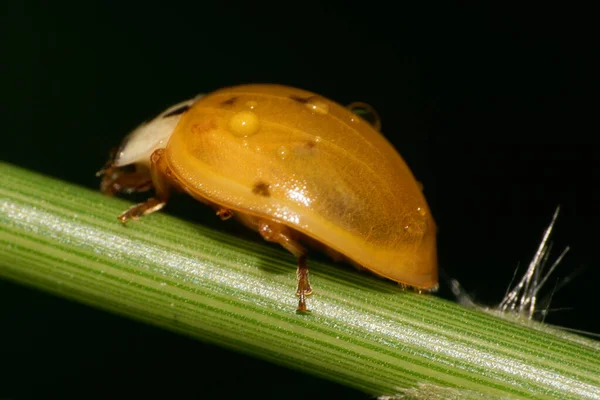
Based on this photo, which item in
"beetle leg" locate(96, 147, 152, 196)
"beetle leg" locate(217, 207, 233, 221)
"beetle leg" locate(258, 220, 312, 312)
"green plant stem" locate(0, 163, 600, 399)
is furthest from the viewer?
"beetle leg" locate(96, 147, 152, 196)

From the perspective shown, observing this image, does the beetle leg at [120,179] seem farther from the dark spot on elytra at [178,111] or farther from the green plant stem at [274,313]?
the green plant stem at [274,313]

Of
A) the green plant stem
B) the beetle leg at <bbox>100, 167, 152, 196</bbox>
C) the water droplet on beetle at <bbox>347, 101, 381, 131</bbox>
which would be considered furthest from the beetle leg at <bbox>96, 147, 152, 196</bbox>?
the water droplet on beetle at <bbox>347, 101, 381, 131</bbox>

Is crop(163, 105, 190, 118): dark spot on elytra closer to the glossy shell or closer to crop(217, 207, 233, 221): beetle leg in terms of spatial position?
the glossy shell

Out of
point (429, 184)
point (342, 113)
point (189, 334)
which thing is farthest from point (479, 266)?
point (189, 334)

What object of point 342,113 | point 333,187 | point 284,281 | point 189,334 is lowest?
point 189,334

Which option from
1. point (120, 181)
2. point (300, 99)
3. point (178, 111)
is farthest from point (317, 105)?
point (120, 181)

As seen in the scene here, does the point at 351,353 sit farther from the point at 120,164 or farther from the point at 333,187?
the point at 120,164

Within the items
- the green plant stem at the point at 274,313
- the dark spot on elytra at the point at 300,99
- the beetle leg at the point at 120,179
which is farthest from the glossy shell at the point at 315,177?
the beetle leg at the point at 120,179
